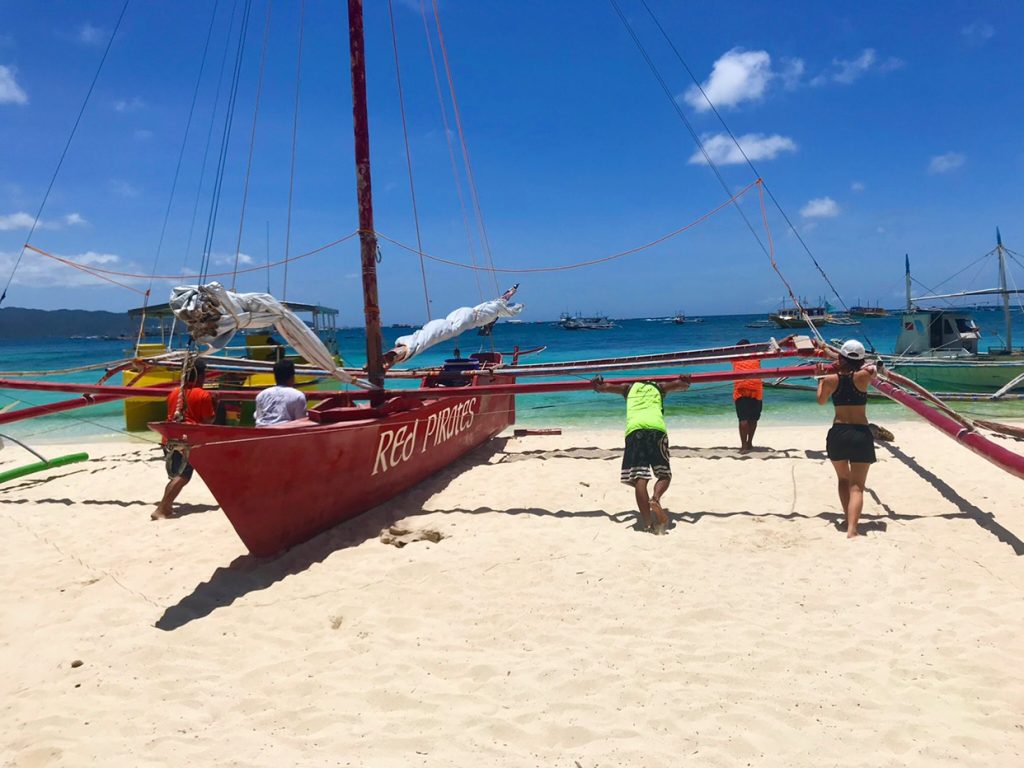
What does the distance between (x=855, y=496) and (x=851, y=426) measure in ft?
1.87

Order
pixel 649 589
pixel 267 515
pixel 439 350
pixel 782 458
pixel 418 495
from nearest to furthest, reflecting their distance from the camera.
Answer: pixel 649 589
pixel 267 515
pixel 418 495
pixel 782 458
pixel 439 350

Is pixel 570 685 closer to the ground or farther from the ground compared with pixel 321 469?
closer to the ground

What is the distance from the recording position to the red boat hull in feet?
13.3

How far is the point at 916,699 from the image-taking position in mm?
Answer: 2721

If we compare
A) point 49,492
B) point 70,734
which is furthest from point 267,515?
point 49,492

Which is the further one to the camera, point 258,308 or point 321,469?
point 258,308

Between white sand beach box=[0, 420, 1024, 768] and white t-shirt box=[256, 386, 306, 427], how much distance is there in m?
1.10

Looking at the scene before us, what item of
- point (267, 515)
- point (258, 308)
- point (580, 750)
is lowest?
point (580, 750)

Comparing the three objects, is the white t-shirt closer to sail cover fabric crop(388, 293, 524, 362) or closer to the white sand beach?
the white sand beach

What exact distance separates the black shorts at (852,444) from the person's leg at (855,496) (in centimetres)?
7

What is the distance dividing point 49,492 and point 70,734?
5833 mm

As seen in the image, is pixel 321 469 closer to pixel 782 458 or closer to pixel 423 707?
pixel 423 707

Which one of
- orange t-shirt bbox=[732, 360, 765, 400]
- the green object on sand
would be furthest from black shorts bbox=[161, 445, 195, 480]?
orange t-shirt bbox=[732, 360, 765, 400]

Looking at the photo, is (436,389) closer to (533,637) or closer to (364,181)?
(364,181)
